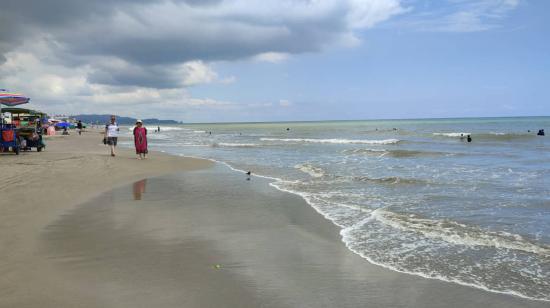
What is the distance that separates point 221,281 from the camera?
16.2 ft

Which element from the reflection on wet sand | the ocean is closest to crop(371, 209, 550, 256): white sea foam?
the ocean

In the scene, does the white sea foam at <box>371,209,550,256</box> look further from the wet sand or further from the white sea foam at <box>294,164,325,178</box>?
the white sea foam at <box>294,164,325,178</box>

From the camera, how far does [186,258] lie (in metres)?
5.80

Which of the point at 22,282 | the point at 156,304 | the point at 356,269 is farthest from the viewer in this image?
the point at 356,269

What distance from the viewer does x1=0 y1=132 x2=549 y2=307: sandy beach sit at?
4.47 meters

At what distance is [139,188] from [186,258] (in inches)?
291

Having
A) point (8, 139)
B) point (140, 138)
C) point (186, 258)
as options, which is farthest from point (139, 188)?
point (8, 139)

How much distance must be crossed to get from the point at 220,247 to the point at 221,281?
149cm

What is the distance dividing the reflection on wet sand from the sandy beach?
0.20 metres

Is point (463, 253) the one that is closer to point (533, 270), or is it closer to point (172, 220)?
point (533, 270)

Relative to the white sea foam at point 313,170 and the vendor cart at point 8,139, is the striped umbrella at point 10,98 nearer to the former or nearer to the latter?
the vendor cart at point 8,139

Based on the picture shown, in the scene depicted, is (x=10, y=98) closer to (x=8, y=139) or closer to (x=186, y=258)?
(x=8, y=139)

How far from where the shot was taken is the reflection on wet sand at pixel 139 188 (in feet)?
37.0

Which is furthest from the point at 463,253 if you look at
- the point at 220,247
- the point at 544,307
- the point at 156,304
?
the point at 156,304
